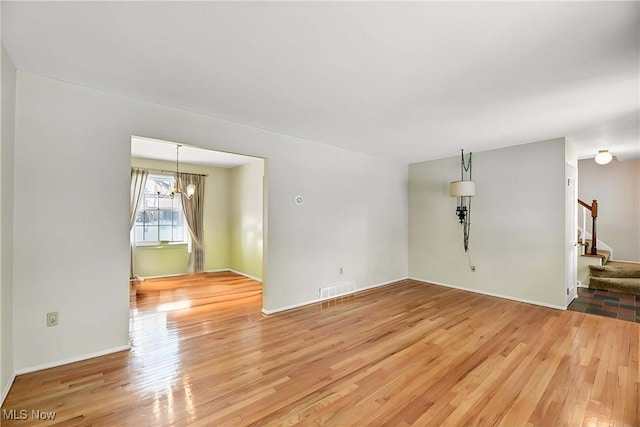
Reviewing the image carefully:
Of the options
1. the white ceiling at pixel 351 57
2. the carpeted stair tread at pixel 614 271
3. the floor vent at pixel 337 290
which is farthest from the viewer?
the carpeted stair tread at pixel 614 271

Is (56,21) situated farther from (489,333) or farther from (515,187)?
Answer: (515,187)

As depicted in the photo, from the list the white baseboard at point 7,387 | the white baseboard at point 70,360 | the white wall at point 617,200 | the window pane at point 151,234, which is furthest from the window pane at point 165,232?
the white wall at point 617,200

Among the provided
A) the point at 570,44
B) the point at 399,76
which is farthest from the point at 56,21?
the point at 570,44

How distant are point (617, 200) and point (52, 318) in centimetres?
957

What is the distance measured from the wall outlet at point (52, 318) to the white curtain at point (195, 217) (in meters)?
4.09

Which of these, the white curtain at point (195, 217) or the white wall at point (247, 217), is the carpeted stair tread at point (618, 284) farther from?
the white curtain at point (195, 217)

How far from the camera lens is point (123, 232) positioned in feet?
9.07

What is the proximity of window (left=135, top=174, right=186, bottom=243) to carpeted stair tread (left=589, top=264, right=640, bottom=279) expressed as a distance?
28.1 ft

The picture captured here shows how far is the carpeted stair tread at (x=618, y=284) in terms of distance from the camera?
470 cm

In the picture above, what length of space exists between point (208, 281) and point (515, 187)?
19.7 feet

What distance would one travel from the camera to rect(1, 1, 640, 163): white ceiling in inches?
63.3

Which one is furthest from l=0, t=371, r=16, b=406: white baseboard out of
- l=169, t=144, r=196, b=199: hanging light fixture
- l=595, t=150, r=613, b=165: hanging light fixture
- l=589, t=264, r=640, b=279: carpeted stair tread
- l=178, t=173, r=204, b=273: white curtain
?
l=589, t=264, r=640, b=279: carpeted stair tread

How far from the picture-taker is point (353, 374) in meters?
2.35

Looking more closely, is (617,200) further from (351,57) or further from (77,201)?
(77,201)
